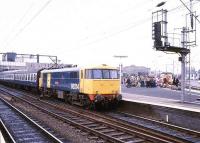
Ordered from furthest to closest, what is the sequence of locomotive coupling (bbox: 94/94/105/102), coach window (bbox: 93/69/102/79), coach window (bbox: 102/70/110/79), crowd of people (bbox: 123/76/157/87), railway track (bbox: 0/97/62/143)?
crowd of people (bbox: 123/76/157/87) < coach window (bbox: 102/70/110/79) < coach window (bbox: 93/69/102/79) < locomotive coupling (bbox: 94/94/105/102) < railway track (bbox: 0/97/62/143)

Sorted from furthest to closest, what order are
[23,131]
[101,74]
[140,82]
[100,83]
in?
[140,82], [101,74], [100,83], [23,131]

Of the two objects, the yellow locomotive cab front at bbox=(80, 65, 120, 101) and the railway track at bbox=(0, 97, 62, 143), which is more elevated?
the yellow locomotive cab front at bbox=(80, 65, 120, 101)

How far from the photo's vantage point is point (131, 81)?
39.5 m

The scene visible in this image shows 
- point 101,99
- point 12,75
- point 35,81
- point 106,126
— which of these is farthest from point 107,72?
point 12,75

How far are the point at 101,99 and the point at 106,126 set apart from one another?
4.83 m

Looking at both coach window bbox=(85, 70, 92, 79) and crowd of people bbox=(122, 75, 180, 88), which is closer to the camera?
coach window bbox=(85, 70, 92, 79)

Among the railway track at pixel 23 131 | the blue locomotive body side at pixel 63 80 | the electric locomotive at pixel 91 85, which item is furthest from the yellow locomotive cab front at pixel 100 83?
the railway track at pixel 23 131

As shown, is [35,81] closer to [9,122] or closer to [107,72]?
[107,72]

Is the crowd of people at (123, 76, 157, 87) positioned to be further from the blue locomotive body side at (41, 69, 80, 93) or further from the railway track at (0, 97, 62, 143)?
the railway track at (0, 97, 62, 143)

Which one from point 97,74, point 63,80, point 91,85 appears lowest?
point 91,85

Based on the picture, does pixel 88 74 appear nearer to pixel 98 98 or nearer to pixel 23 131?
pixel 98 98

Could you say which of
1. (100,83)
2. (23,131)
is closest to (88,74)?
(100,83)

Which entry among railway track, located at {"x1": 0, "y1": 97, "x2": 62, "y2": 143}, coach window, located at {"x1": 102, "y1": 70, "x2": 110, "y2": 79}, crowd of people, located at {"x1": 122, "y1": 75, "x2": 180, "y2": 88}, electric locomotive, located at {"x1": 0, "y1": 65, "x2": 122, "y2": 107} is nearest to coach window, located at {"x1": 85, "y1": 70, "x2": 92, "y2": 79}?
electric locomotive, located at {"x1": 0, "y1": 65, "x2": 122, "y2": 107}

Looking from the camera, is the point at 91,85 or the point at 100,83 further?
the point at 100,83
